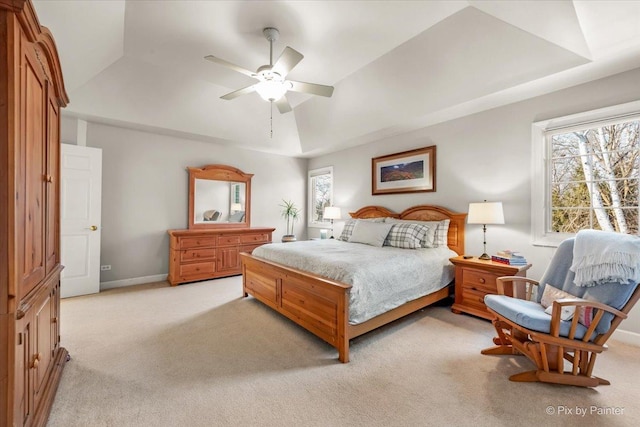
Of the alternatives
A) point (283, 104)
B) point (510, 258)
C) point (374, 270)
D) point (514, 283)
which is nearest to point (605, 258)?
point (514, 283)

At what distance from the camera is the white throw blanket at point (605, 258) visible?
6.07 feet

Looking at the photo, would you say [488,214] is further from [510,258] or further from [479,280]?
[479,280]

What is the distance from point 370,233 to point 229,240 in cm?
256

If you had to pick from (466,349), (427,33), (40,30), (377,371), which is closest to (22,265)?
(40,30)

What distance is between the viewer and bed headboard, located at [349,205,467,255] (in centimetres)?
381

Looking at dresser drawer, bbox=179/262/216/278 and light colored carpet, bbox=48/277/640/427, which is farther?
dresser drawer, bbox=179/262/216/278

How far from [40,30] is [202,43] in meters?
1.91

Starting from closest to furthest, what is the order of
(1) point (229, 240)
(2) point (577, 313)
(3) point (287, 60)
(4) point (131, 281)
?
1. (2) point (577, 313)
2. (3) point (287, 60)
3. (4) point (131, 281)
4. (1) point (229, 240)

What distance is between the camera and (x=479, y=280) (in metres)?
3.11

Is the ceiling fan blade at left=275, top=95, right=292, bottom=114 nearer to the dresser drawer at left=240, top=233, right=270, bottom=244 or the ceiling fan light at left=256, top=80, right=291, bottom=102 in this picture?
the ceiling fan light at left=256, top=80, right=291, bottom=102

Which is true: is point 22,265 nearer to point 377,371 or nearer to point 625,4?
point 377,371

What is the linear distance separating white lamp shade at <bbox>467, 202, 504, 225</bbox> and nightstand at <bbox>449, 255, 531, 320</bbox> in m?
0.47

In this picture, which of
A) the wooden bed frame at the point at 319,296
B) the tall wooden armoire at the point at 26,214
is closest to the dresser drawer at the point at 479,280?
the wooden bed frame at the point at 319,296

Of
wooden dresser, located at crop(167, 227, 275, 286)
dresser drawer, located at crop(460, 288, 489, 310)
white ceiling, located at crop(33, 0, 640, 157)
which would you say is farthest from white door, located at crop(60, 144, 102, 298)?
dresser drawer, located at crop(460, 288, 489, 310)
